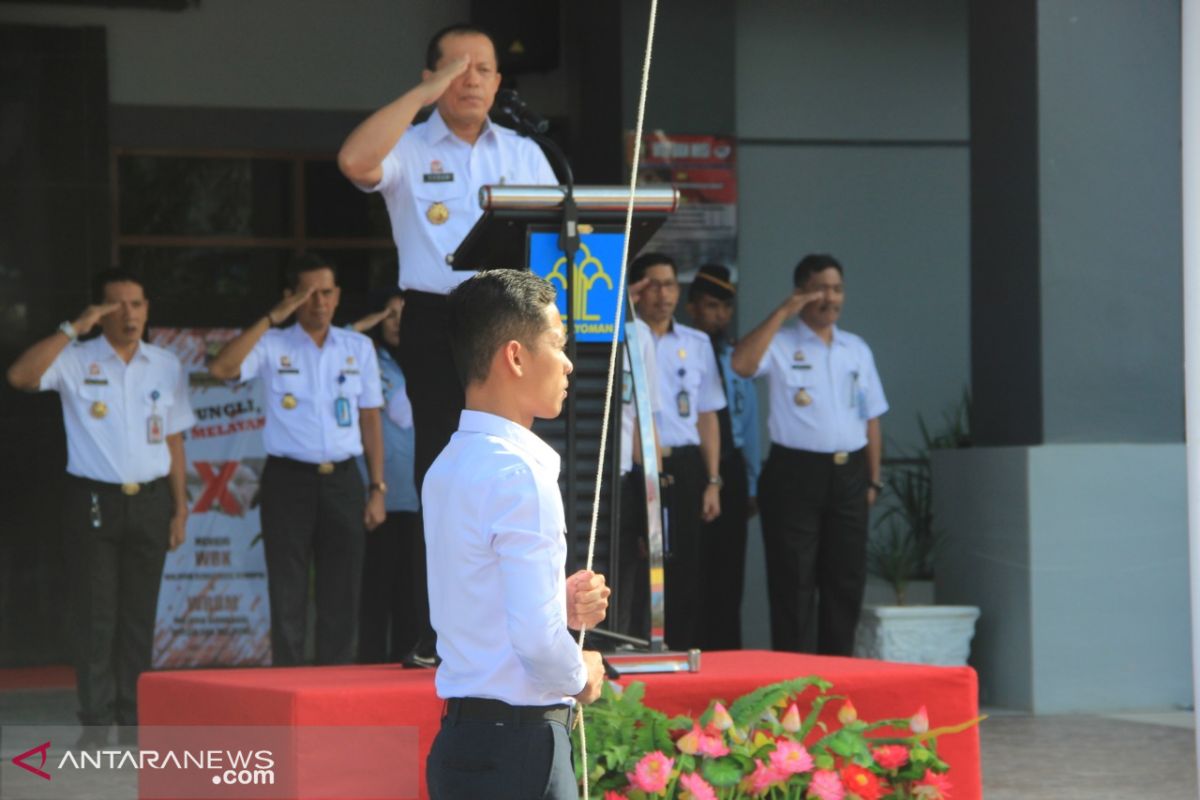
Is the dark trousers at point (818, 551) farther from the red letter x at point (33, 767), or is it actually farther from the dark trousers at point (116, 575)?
the red letter x at point (33, 767)

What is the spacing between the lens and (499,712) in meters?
2.33

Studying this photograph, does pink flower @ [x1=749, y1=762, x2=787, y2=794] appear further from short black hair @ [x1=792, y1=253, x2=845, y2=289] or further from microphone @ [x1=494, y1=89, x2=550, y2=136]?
short black hair @ [x1=792, y1=253, x2=845, y2=289]

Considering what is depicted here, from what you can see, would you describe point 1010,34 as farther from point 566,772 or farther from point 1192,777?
point 566,772

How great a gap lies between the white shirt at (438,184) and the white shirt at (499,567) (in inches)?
60.0

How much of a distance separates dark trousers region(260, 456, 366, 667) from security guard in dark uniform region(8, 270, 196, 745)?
0.35 metres

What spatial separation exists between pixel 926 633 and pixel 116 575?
2786 mm

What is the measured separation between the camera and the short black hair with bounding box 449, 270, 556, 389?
2.33m

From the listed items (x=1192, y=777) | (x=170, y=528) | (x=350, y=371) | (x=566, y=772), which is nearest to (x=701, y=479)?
(x=350, y=371)

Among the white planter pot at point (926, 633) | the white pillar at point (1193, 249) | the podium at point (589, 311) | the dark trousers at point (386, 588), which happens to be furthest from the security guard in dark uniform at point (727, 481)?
the white pillar at point (1193, 249)

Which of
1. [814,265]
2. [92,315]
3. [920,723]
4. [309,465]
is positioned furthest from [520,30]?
[920,723]

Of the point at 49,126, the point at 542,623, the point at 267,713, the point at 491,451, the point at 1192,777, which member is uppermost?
the point at 49,126

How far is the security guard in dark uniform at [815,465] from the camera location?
6.51 m

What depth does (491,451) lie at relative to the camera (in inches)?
89.7

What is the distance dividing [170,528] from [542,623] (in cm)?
427
